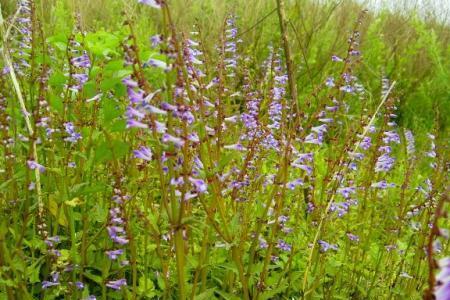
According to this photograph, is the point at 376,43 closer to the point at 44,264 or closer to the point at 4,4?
the point at 4,4

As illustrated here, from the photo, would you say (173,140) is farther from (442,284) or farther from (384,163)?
(384,163)

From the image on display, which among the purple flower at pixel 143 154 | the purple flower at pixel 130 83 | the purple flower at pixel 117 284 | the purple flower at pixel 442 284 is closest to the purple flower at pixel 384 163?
the purple flower at pixel 117 284

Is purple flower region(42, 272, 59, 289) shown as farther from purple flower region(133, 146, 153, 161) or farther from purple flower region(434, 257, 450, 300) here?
purple flower region(434, 257, 450, 300)

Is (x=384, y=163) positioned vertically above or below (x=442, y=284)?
above

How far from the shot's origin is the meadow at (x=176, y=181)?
1561mm

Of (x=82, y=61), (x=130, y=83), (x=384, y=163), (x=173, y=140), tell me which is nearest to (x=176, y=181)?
(x=173, y=140)

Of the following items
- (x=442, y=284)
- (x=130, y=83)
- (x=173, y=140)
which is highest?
(x=130, y=83)

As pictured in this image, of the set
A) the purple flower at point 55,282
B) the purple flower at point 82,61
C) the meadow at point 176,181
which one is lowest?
the purple flower at point 55,282

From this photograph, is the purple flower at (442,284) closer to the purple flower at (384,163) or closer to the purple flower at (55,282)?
the purple flower at (55,282)

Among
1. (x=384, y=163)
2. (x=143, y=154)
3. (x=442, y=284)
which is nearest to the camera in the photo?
(x=442, y=284)

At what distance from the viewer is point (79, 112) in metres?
2.33

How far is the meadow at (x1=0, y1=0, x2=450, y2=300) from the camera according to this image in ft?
5.12

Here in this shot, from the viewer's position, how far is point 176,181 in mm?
1427

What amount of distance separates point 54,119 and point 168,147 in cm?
114
